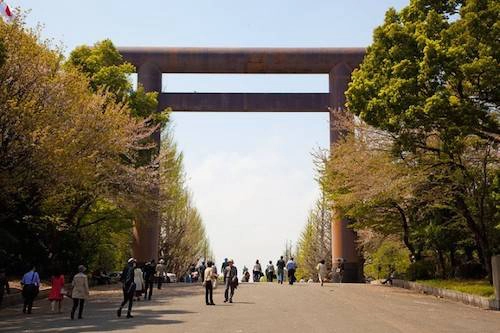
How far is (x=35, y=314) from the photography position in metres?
16.6

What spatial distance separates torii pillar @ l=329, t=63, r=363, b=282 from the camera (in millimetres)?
33375

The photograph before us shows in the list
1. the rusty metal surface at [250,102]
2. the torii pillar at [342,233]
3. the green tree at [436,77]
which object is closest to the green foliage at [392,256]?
the torii pillar at [342,233]

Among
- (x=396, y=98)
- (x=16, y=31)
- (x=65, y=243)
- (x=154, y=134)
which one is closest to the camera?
(x=396, y=98)

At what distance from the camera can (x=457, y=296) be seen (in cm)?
1948

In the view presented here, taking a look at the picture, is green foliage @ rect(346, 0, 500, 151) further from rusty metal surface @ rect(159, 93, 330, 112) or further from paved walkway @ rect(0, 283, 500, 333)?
rusty metal surface @ rect(159, 93, 330, 112)

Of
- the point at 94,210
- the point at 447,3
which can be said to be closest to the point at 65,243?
the point at 94,210

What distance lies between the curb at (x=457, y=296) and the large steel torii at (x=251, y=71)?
9040mm

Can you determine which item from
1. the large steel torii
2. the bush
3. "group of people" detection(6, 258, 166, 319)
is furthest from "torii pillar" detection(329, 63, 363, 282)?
"group of people" detection(6, 258, 166, 319)

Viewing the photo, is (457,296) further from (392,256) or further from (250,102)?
(392,256)

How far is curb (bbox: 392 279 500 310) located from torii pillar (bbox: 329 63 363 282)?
6964 mm

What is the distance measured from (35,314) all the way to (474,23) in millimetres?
13890

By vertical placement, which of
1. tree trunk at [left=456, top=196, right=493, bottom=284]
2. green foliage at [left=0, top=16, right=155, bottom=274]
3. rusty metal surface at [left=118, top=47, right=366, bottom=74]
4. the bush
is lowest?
the bush

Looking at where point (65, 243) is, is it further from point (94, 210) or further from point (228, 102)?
point (228, 102)

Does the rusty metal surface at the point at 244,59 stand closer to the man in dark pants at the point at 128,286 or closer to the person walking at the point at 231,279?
the person walking at the point at 231,279
